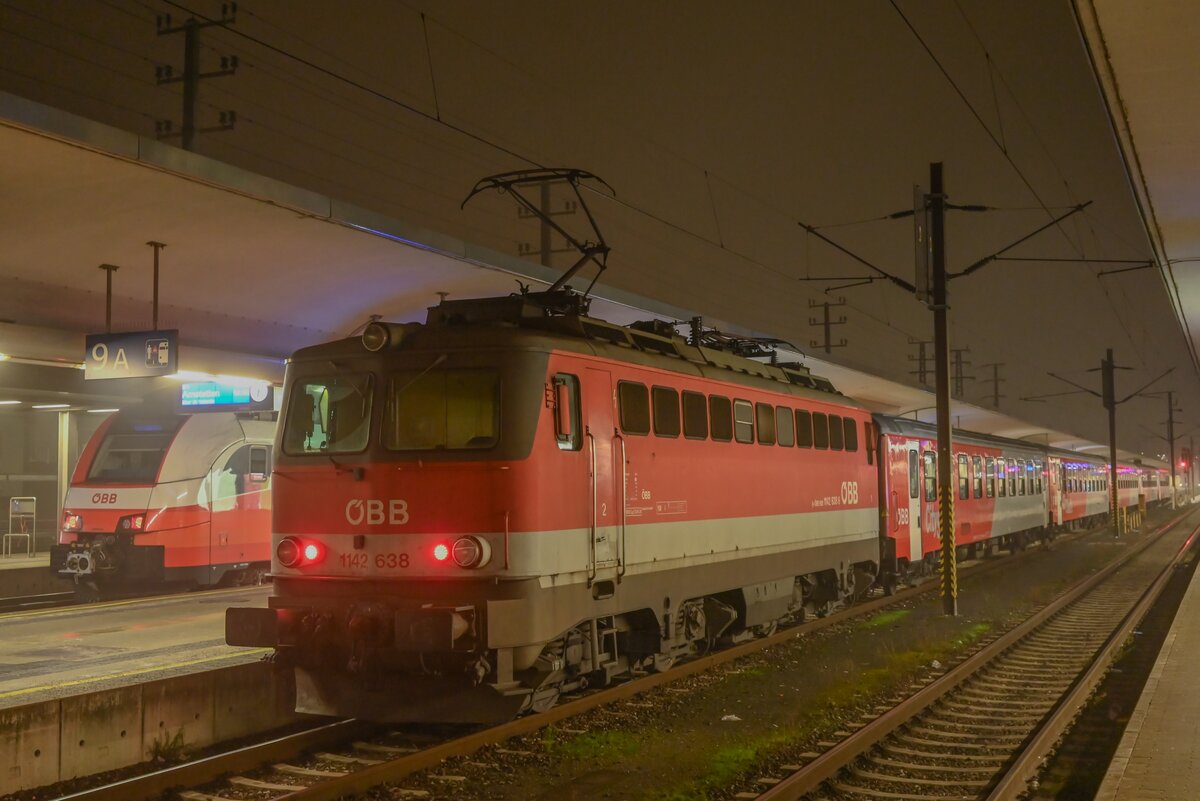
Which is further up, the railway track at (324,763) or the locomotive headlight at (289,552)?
the locomotive headlight at (289,552)

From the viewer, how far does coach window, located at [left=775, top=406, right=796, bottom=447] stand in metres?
14.3

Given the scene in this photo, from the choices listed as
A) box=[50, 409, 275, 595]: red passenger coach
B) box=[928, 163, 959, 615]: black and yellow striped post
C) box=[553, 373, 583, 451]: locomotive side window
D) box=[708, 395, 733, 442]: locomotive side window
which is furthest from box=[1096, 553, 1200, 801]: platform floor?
box=[50, 409, 275, 595]: red passenger coach

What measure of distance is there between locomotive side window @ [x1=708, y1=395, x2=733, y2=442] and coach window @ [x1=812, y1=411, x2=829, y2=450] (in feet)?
10.2

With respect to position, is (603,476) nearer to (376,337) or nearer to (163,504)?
(376,337)

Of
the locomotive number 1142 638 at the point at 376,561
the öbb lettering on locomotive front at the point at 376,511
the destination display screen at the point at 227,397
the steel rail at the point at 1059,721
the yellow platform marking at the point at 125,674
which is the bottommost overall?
the steel rail at the point at 1059,721

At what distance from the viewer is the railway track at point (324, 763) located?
7555 millimetres

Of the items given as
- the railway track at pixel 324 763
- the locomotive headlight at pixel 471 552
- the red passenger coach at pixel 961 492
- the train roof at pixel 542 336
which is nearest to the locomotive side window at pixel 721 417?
the train roof at pixel 542 336

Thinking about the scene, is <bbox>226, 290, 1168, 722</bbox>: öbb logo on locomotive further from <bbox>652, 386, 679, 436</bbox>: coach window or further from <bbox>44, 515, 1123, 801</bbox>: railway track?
<bbox>44, 515, 1123, 801</bbox>: railway track

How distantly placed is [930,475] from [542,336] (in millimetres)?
15039

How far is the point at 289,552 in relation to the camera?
31.7ft

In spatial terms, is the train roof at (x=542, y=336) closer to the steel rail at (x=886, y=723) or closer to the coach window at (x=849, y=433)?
the coach window at (x=849, y=433)

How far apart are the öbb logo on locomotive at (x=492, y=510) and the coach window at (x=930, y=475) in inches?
428

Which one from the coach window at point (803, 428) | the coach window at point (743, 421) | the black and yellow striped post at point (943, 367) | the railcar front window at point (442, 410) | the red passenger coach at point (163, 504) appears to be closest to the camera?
the railcar front window at point (442, 410)

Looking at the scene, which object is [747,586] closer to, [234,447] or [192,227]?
[192,227]
